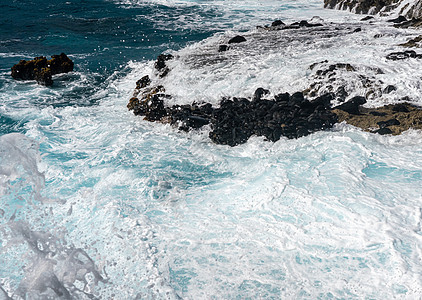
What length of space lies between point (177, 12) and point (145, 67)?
1179cm

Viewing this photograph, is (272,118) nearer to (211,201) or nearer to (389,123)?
(389,123)

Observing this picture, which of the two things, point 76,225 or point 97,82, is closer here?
point 76,225

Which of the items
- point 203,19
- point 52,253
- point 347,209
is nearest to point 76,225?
point 52,253

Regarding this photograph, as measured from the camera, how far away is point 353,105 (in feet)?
23.9

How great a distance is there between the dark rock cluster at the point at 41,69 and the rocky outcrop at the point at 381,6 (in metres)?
15.2

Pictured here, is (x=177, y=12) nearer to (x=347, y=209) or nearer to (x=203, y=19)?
(x=203, y=19)

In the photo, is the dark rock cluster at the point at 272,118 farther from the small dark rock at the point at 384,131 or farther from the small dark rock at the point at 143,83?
the small dark rock at the point at 143,83

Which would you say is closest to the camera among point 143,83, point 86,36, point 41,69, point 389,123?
point 389,123

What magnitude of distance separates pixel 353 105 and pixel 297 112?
1.31m

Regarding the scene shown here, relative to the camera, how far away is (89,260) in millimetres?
4070

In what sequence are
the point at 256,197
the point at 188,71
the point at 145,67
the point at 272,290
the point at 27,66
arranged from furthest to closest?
the point at 145,67 → the point at 27,66 → the point at 188,71 → the point at 256,197 → the point at 272,290

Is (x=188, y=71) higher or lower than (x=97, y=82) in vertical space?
higher

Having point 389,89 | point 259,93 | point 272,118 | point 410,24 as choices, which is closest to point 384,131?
point 389,89

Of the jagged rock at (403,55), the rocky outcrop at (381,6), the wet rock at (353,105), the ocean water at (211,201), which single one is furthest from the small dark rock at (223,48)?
the rocky outcrop at (381,6)
